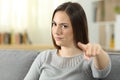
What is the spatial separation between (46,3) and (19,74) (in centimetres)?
205

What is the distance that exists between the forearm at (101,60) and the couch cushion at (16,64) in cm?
57

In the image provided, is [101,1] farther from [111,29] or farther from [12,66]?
[12,66]

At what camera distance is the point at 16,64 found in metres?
1.78

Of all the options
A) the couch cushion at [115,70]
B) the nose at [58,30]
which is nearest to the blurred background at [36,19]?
the couch cushion at [115,70]

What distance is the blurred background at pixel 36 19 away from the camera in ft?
11.9

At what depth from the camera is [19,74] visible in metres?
1.75

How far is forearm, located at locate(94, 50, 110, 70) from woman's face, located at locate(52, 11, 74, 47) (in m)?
0.23

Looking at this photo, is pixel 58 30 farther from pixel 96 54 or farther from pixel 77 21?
pixel 96 54

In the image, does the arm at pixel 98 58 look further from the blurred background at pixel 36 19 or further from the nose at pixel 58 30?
the blurred background at pixel 36 19

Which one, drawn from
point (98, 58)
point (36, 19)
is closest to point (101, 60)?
point (98, 58)

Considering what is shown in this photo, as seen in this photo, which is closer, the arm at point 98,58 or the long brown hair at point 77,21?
the arm at point 98,58

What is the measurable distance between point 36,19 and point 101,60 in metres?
2.48

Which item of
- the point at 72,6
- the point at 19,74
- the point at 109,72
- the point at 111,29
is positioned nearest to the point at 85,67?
the point at 109,72

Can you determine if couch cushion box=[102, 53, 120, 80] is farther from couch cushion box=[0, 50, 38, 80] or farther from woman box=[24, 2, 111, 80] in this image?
couch cushion box=[0, 50, 38, 80]
